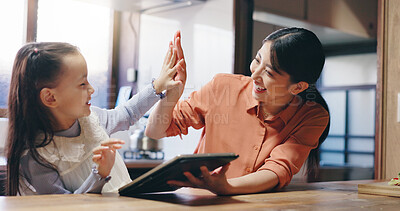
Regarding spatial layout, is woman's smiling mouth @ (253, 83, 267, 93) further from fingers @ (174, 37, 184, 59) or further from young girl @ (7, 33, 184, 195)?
young girl @ (7, 33, 184, 195)

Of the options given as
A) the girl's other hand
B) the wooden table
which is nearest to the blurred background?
the girl's other hand

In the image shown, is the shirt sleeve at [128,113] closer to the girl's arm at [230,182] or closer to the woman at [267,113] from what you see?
the woman at [267,113]

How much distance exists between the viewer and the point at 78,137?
4.24 ft

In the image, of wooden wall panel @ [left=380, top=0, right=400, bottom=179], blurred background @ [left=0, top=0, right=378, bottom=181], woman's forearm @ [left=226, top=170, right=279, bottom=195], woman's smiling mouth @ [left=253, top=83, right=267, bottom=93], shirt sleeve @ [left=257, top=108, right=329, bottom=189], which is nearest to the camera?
woman's forearm @ [left=226, top=170, right=279, bottom=195]

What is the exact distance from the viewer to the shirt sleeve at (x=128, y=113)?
1411mm

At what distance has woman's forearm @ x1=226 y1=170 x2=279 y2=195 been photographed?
1.14 m

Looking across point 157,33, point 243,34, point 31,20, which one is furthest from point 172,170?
point 157,33

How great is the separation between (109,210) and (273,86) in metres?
0.73

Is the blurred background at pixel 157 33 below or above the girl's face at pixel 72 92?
above

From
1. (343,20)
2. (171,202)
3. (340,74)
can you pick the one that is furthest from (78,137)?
(340,74)

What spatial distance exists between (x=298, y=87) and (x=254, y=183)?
1.34 ft

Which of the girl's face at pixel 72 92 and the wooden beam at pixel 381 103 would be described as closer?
the girl's face at pixel 72 92

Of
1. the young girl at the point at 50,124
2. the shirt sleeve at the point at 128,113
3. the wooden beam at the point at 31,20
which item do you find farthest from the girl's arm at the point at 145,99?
the wooden beam at the point at 31,20

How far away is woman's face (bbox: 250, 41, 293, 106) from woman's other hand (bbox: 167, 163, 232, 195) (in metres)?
0.41
